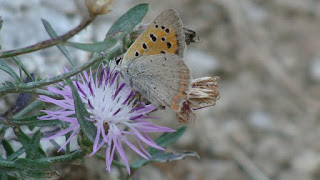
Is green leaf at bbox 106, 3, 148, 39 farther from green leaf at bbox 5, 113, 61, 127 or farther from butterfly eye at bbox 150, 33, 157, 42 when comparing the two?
green leaf at bbox 5, 113, 61, 127

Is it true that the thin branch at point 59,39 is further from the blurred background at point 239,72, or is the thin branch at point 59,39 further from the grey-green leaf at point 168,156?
the blurred background at point 239,72

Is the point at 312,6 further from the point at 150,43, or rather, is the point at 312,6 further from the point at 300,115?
the point at 150,43

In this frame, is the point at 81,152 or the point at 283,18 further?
the point at 283,18

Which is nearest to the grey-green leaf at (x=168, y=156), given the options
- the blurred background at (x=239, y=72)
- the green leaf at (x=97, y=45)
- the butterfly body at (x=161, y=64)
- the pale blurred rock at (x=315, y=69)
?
the butterfly body at (x=161, y=64)

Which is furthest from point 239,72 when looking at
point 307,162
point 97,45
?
point 97,45

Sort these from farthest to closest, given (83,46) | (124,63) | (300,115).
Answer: (300,115)
(124,63)
(83,46)

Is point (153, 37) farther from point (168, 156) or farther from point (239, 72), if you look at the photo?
point (239, 72)

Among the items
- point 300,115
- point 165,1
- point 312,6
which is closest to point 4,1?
point 165,1
